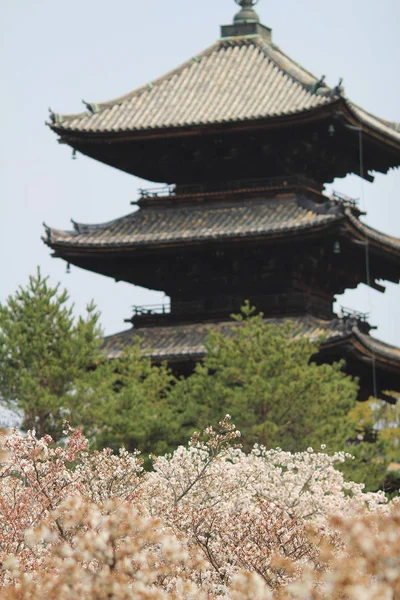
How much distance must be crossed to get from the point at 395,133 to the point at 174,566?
24510 mm

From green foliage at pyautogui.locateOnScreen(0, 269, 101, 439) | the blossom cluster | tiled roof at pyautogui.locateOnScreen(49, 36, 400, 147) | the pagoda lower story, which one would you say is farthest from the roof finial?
the blossom cluster

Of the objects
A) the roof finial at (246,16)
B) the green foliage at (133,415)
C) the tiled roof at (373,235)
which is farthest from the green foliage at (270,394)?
the roof finial at (246,16)

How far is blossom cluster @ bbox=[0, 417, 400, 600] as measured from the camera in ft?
29.5

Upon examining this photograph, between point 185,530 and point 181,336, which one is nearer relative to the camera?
point 185,530

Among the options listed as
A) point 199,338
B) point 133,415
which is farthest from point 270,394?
point 199,338

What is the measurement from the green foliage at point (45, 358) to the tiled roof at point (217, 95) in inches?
246

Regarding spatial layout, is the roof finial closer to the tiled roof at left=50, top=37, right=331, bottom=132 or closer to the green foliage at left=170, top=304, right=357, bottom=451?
the tiled roof at left=50, top=37, right=331, bottom=132

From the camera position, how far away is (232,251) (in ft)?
113

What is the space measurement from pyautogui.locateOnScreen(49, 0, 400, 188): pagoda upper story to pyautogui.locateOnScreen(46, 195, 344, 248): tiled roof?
0.92 meters

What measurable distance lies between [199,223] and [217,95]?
369cm

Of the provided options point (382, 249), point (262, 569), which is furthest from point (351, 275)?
point (262, 569)

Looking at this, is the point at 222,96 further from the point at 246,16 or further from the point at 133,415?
the point at 133,415

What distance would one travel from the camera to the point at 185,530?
17.9m

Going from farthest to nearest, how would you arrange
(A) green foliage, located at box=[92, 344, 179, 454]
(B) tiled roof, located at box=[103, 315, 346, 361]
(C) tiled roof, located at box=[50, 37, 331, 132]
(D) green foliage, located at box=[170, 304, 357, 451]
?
(C) tiled roof, located at box=[50, 37, 331, 132]
(B) tiled roof, located at box=[103, 315, 346, 361]
(A) green foliage, located at box=[92, 344, 179, 454]
(D) green foliage, located at box=[170, 304, 357, 451]
